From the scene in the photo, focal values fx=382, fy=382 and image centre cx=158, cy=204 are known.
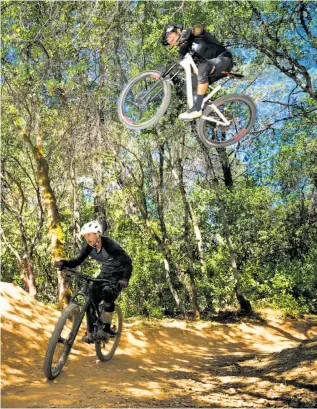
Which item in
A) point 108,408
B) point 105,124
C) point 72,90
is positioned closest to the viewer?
point 108,408

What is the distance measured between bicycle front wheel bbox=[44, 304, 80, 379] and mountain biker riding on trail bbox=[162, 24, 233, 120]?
10.2 ft

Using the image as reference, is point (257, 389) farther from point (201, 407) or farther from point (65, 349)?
point (65, 349)

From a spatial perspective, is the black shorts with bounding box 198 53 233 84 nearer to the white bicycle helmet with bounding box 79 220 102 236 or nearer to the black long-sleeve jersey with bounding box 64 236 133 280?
the white bicycle helmet with bounding box 79 220 102 236

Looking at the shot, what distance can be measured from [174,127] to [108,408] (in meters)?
7.21

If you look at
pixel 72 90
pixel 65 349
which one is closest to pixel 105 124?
pixel 72 90

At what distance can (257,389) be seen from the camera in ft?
15.9

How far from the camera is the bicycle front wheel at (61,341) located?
5.00 meters

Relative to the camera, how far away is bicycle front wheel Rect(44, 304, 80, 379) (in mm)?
4996

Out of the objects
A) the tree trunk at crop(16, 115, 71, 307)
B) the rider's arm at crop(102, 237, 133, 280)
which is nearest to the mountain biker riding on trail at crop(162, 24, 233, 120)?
the rider's arm at crop(102, 237, 133, 280)

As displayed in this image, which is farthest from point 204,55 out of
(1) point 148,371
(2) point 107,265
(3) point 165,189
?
(3) point 165,189

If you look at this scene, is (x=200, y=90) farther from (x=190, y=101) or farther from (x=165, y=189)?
(x=165, y=189)

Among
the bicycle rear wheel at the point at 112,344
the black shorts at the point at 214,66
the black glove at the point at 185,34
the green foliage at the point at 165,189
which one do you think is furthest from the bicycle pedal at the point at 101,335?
the green foliage at the point at 165,189

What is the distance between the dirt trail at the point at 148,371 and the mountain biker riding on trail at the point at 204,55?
362 cm

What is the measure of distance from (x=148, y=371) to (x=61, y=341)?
1.96 metres
